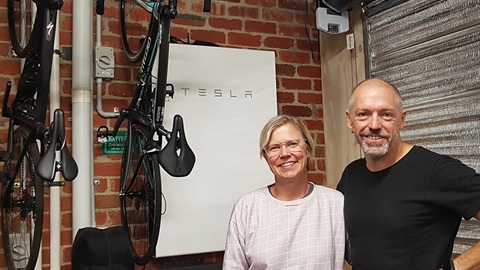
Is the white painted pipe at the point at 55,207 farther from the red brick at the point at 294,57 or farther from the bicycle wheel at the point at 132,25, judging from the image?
the red brick at the point at 294,57

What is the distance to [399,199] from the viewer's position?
1.79m

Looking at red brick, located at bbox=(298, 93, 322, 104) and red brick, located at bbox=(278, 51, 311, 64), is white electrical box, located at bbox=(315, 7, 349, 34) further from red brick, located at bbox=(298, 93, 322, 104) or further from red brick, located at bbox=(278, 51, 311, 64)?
red brick, located at bbox=(298, 93, 322, 104)

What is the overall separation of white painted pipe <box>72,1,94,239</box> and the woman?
1.02 meters

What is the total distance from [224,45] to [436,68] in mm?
1249

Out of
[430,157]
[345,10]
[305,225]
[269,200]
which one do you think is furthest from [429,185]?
[345,10]

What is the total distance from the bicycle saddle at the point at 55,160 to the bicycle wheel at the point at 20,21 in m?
0.70

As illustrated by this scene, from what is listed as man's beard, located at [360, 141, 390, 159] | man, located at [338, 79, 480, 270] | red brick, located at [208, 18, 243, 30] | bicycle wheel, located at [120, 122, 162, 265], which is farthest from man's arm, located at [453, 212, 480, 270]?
red brick, located at [208, 18, 243, 30]

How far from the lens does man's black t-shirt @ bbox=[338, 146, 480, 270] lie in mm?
1681

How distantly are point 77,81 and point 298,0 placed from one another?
1.58m

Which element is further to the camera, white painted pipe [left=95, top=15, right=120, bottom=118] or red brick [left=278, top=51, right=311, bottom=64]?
red brick [left=278, top=51, right=311, bottom=64]

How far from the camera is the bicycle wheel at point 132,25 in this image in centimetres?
291

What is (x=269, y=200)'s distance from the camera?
1995 millimetres

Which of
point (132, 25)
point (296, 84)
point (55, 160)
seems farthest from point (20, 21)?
point (296, 84)

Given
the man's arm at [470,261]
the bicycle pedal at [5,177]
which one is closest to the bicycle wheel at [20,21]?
the bicycle pedal at [5,177]
